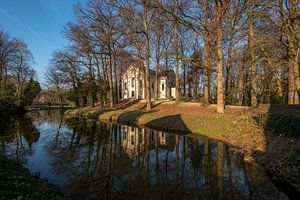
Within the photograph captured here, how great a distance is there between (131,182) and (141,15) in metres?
18.9

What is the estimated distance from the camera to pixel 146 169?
6586 millimetres

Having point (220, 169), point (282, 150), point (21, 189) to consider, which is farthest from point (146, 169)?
point (282, 150)

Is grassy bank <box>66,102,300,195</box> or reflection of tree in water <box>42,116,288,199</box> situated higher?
grassy bank <box>66,102,300,195</box>

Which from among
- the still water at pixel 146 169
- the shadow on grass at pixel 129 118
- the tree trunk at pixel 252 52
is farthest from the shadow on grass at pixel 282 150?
the shadow on grass at pixel 129 118

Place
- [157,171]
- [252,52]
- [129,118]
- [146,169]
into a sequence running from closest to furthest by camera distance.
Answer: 1. [157,171]
2. [146,169]
3. [252,52]
4. [129,118]

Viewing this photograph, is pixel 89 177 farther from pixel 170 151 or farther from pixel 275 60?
pixel 275 60

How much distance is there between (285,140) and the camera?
7762 millimetres

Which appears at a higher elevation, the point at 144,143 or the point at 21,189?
the point at 21,189

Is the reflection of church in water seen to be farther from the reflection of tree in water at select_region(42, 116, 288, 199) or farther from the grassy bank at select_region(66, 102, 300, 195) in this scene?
the grassy bank at select_region(66, 102, 300, 195)

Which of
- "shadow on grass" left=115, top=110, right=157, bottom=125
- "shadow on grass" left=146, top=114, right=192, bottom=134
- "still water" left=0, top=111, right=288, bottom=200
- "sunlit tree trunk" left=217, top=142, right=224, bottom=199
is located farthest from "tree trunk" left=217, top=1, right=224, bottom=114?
"shadow on grass" left=115, top=110, right=157, bottom=125

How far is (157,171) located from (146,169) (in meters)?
0.42

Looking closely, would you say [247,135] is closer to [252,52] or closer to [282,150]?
[282,150]

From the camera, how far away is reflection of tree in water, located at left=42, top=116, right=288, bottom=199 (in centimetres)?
494

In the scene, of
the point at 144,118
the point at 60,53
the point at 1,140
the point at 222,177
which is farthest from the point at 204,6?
the point at 60,53
